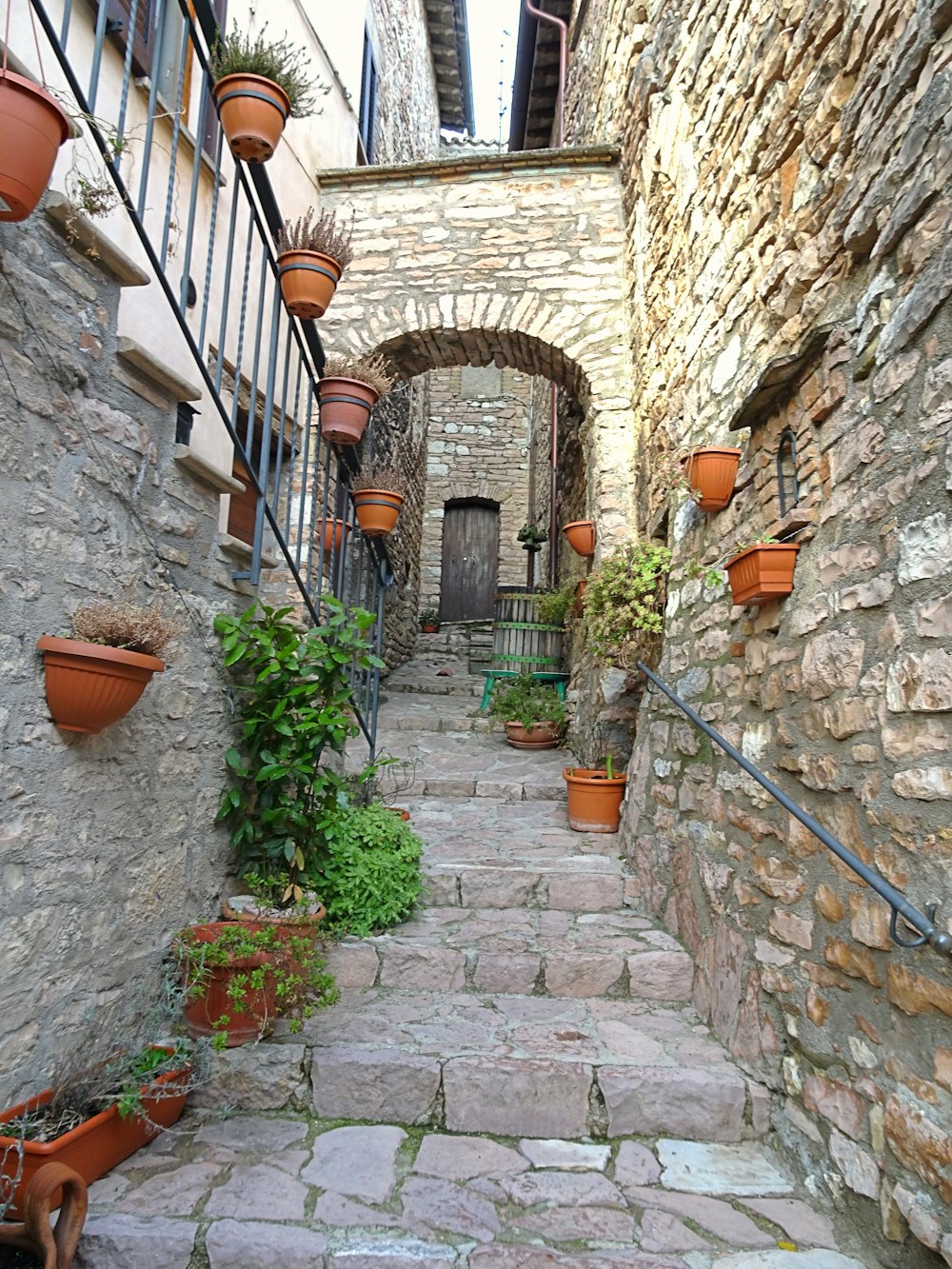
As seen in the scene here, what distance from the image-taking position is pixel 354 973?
259cm

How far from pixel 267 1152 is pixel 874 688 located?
183 centimetres

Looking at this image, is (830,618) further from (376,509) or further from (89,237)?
(376,509)

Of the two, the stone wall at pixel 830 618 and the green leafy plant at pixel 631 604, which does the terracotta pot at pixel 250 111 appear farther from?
the green leafy plant at pixel 631 604

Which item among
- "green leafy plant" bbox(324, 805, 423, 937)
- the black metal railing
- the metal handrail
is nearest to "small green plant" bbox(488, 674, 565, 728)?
the black metal railing

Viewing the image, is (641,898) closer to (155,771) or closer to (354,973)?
(354,973)

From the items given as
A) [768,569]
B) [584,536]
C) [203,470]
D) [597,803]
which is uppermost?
[584,536]

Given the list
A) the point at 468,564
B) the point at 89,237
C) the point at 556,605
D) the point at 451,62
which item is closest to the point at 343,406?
the point at 89,237

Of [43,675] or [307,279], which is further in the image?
[307,279]

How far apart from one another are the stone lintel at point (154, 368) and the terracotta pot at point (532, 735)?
331cm

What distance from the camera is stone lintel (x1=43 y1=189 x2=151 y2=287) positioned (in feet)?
5.84

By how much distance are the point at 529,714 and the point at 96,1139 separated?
3670 millimetres

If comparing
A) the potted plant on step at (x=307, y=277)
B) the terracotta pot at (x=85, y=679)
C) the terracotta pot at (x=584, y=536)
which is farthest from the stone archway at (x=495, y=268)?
the terracotta pot at (x=85, y=679)

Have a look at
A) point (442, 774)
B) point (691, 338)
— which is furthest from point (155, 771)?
point (691, 338)

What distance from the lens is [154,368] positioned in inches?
83.0
